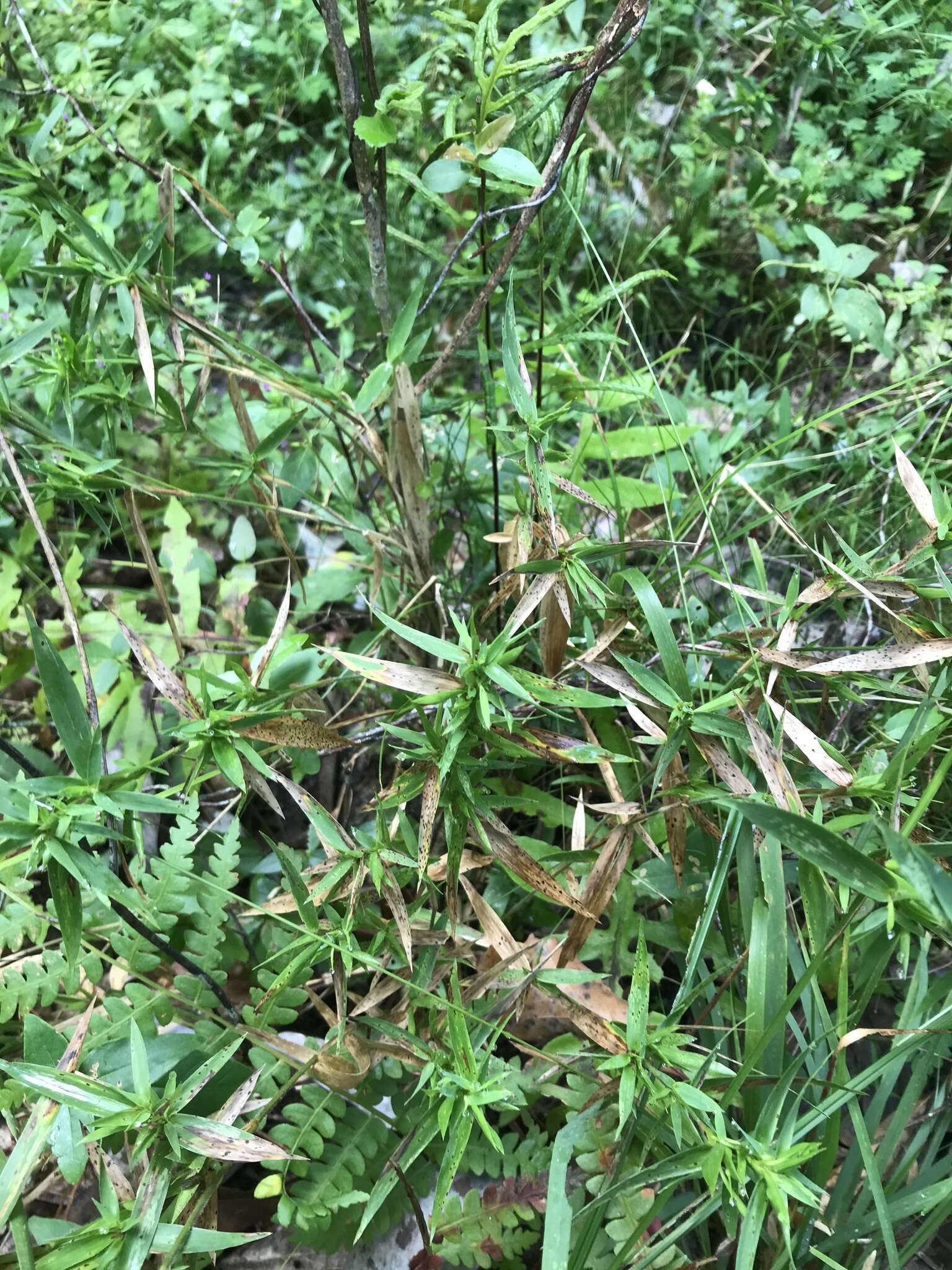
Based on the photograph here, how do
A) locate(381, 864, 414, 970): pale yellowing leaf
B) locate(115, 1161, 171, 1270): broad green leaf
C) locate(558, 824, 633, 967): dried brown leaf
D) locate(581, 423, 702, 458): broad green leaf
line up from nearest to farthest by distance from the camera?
locate(115, 1161, 171, 1270): broad green leaf → locate(381, 864, 414, 970): pale yellowing leaf → locate(558, 824, 633, 967): dried brown leaf → locate(581, 423, 702, 458): broad green leaf

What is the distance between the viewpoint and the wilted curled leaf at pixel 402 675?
808 millimetres

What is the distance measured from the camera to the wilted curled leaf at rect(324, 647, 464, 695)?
81 cm

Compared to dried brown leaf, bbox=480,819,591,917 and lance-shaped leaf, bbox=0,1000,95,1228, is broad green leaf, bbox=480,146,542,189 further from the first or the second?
lance-shaped leaf, bbox=0,1000,95,1228

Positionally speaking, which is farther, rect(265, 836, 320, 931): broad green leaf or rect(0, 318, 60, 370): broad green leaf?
rect(0, 318, 60, 370): broad green leaf

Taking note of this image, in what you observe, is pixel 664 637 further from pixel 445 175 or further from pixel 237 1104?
pixel 237 1104

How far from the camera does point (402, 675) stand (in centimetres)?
82

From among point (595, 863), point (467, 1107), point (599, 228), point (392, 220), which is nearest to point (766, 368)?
point (599, 228)

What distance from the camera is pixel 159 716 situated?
1.38 meters

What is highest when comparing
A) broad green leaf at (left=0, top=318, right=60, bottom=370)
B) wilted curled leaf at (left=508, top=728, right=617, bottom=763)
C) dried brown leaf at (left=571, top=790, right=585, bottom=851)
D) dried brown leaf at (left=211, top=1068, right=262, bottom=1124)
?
broad green leaf at (left=0, top=318, right=60, bottom=370)

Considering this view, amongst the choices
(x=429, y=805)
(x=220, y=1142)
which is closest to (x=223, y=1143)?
(x=220, y=1142)

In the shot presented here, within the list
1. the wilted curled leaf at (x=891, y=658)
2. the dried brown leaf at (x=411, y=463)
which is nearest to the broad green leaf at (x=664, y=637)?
the wilted curled leaf at (x=891, y=658)

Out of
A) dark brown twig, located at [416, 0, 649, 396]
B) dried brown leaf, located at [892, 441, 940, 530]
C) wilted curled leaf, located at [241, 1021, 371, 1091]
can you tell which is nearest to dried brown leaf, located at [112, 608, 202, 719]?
wilted curled leaf, located at [241, 1021, 371, 1091]

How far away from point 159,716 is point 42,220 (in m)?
0.78

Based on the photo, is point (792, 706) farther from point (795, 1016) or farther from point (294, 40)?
point (294, 40)
